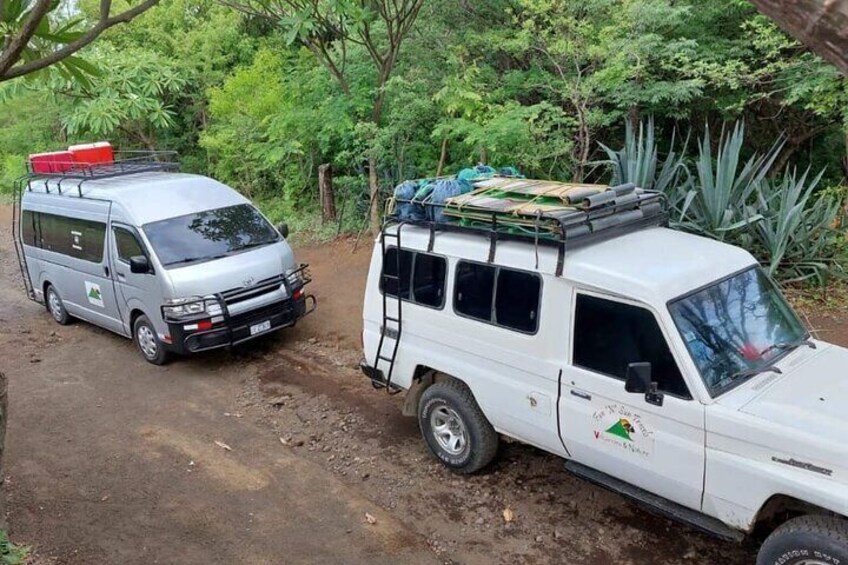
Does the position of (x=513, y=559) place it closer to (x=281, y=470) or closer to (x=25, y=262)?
(x=281, y=470)

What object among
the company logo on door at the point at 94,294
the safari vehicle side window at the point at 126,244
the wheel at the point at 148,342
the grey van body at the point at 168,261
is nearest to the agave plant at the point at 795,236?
the grey van body at the point at 168,261

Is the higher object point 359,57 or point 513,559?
point 359,57

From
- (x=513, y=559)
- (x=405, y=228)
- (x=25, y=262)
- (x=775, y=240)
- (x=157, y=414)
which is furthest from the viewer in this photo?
(x=25, y=262)

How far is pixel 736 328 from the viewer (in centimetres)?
429

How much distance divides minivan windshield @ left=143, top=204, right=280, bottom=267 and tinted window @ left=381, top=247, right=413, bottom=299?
3.27m

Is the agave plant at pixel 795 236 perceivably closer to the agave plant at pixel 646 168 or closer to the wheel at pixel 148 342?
the agave plant at pixel 646 168

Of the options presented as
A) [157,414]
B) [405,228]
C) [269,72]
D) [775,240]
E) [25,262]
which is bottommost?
[157,414]

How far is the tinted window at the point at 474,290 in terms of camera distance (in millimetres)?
4973

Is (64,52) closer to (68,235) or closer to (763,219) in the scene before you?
(68,235)

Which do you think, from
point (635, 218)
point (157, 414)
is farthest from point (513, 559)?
point (157, 414)

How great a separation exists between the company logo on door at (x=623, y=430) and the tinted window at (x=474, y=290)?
1.08 metres

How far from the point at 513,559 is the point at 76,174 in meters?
8.28

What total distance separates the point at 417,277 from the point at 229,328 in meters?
3.27

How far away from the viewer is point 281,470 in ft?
19.0
